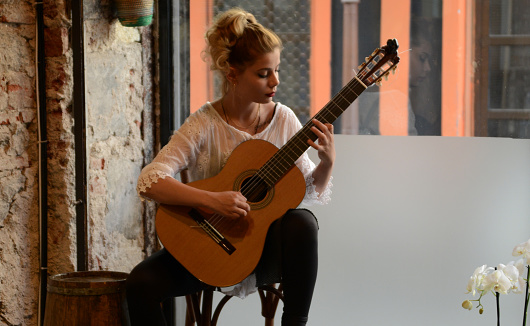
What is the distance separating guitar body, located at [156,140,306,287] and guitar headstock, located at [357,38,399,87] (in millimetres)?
354

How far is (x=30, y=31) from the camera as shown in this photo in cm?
233

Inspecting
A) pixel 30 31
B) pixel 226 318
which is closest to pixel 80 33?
pixel 30 31

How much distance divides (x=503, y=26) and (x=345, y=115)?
681mm

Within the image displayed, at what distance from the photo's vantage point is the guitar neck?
2072mm

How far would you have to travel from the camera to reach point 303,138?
210 cm

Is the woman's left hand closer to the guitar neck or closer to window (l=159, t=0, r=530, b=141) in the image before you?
the guitar neck

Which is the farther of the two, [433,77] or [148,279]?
[433,77]

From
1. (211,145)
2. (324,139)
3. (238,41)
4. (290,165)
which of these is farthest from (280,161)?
(238,41)

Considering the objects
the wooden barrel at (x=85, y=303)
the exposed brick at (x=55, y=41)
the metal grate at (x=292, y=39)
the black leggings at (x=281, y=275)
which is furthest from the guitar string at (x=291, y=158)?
the exposed brick at (x=55, y=41)

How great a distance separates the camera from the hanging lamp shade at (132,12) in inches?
103

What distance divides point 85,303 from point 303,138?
83 centimetres

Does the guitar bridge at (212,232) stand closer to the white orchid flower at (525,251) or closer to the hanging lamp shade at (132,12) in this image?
the white orchid flower at (525,251)

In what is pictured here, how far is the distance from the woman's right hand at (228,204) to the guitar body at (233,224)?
0.18ft

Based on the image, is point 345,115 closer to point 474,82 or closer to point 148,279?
point 474,82
